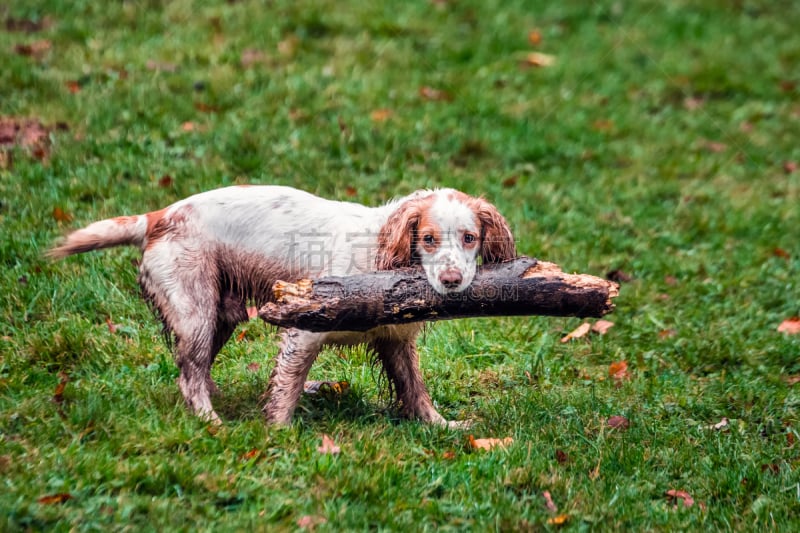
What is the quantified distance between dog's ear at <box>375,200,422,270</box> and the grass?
83cm

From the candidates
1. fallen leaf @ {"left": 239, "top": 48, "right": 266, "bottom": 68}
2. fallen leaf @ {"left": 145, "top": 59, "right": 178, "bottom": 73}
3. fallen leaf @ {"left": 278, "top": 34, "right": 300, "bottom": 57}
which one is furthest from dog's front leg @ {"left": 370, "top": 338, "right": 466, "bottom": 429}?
fallen leaf @ {"left": 278, "top": 34, "right": 300, "bottom": 57}

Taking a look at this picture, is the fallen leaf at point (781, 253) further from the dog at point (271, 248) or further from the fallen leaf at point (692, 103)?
the dog at point (271, 248)

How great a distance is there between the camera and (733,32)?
11.3 m

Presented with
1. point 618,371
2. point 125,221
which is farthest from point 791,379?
point 125,221

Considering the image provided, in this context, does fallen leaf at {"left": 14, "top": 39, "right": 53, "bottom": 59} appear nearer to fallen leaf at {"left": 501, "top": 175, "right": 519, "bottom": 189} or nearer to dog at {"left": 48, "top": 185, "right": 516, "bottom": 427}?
fallen leaf at {"left": 501, "top": 175, "right": 519, "bottom": 189}

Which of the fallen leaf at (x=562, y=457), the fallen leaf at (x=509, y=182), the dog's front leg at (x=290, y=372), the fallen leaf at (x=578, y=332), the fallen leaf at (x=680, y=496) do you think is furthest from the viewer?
the fallen leaf at (x=509, y=182)

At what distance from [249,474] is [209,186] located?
3.48 m

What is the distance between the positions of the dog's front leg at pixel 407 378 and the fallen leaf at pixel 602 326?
5.52 feet

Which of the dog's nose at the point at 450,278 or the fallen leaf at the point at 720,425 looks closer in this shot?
the dog's nose at the point at 450,278

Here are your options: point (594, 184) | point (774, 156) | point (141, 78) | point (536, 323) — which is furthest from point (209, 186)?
point (774, 156)

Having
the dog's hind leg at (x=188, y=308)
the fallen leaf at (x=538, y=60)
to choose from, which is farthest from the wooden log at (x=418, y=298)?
the fallen leaf at (x=538, y=60)

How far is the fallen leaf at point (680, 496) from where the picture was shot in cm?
420

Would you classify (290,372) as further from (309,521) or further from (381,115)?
(381,115)

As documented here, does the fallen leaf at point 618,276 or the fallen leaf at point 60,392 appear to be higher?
the fallen leaf at point 60,392
